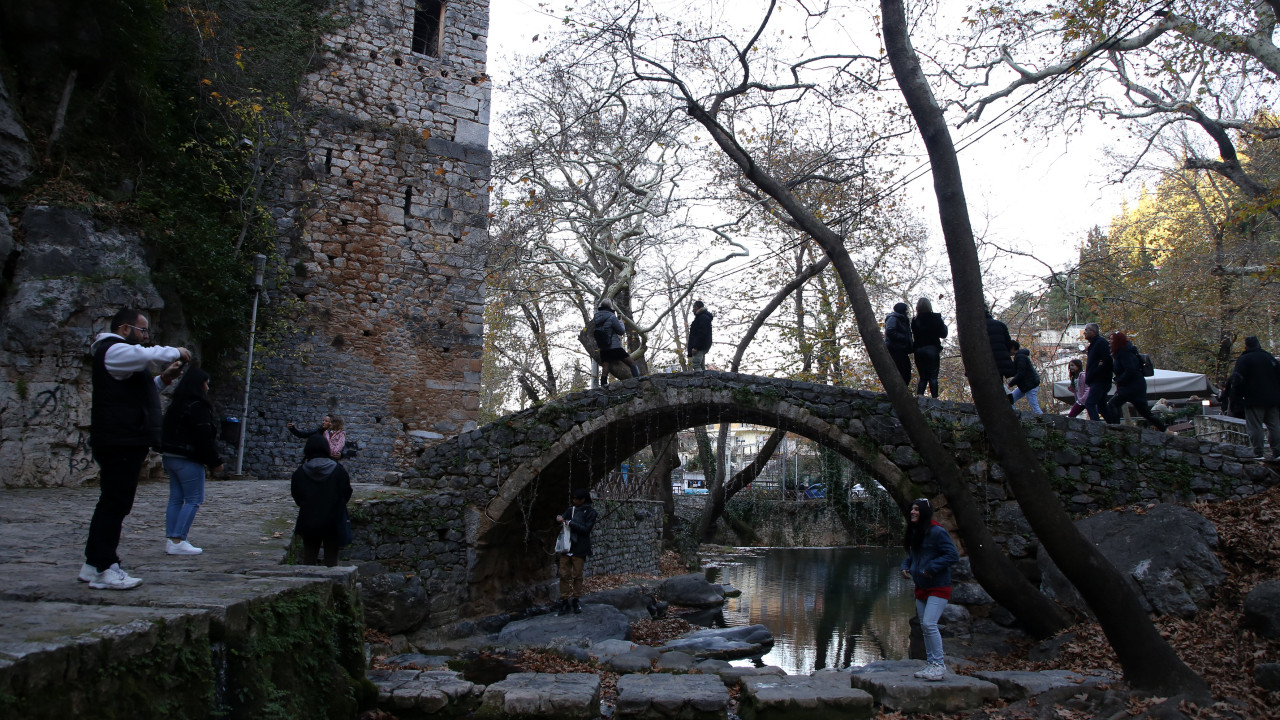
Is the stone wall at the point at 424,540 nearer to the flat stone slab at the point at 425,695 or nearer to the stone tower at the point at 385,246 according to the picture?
the stone tower at the point at 385,246

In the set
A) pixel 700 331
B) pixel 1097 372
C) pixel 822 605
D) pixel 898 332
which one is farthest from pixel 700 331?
pixel 822 605

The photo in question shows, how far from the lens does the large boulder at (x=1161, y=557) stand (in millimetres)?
6832

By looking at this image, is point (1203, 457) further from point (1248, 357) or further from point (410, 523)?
point (410, 523)

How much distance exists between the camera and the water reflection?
31.1ft

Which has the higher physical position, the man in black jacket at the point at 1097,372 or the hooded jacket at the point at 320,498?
the man in black jacket at the point at 1097,372

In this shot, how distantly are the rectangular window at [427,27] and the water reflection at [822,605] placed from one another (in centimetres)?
1054

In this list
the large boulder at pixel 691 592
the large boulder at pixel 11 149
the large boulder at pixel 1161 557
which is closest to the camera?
the large boulder at pixel 1161 557

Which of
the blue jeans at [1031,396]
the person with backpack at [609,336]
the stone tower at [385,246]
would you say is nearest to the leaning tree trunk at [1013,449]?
the blue jeans at [1031,396]

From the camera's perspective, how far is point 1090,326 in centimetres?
880

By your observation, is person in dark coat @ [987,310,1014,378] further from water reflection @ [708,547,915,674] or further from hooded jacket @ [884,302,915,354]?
water reflection @ [708,547,915,674]

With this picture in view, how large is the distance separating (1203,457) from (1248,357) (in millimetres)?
1140

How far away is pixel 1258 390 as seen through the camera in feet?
27.1

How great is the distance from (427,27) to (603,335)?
723 cm

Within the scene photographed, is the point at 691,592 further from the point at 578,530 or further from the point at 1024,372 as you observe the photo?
the point at 1024,372
